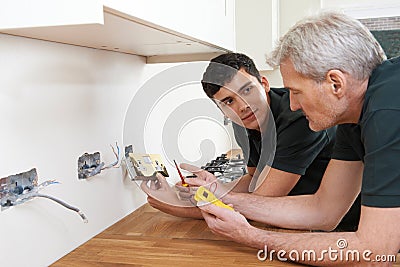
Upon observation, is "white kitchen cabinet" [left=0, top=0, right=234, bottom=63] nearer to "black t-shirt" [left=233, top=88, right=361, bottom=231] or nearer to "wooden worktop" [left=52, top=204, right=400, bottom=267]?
"black t-shirt" [left=233, top=88, right=361, bottom=231]

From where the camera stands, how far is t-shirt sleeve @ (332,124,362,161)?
1.17 metres

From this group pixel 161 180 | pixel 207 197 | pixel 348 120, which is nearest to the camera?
pixel 348 120

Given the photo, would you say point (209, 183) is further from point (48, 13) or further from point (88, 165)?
point (48, 13)

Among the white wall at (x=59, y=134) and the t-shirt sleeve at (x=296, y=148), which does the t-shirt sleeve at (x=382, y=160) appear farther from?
the white wall at (x=59, y=134)

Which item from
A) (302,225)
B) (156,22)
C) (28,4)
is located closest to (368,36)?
(156,22)

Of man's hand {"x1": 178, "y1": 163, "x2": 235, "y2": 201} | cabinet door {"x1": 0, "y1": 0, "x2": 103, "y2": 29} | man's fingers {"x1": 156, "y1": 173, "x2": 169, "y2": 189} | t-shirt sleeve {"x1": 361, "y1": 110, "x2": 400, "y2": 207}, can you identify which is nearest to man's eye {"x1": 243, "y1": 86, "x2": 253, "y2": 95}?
man's hand {"x1": 178, "y1": 163, "x2": 235, "y2": 201}

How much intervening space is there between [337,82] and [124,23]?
0.47m

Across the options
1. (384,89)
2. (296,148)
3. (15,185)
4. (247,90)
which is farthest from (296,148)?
(15,185)

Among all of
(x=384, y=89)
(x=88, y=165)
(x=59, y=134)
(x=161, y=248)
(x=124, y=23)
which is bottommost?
(x=161, y=248)

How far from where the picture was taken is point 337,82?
1.01m

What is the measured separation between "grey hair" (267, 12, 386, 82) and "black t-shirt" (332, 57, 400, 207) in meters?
0.05

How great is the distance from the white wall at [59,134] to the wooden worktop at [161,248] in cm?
6

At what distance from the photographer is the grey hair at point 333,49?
1.00 metres

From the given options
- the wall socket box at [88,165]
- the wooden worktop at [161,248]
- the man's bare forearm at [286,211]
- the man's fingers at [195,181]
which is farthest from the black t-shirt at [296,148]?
the wall socket box at [88,165]
